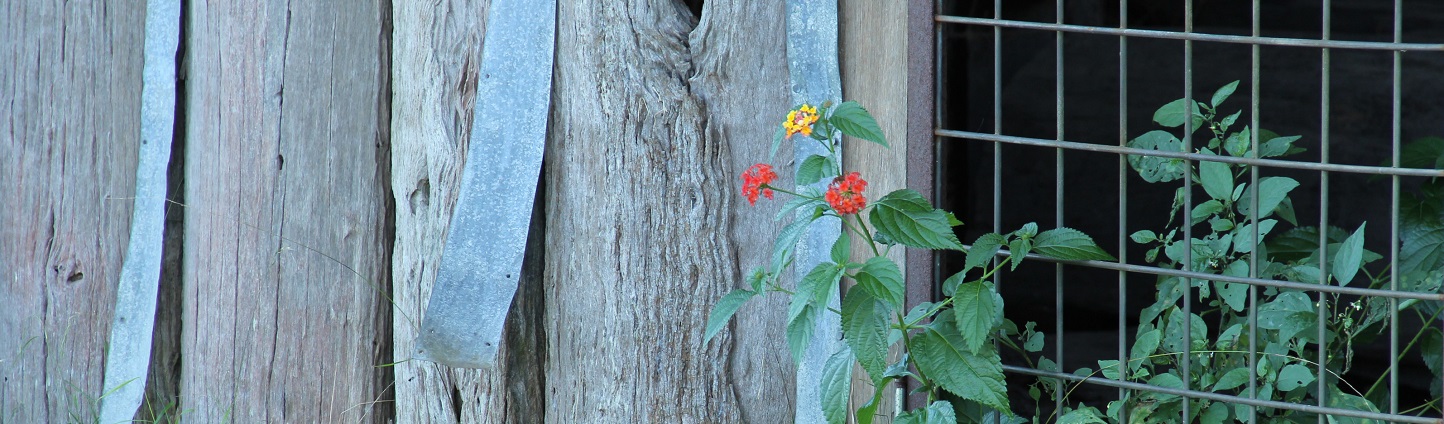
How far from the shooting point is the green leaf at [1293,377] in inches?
89.6

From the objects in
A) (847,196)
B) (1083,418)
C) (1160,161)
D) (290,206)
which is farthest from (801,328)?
(290,206)

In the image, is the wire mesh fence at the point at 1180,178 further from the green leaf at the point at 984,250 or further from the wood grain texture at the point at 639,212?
the wood grain texture at the point at 639,212

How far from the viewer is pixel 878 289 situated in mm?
2100

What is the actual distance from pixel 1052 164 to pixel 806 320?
326 centimetres

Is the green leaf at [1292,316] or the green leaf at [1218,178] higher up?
the green leaf at [1218,178]

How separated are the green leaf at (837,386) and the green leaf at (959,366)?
12 centimetres

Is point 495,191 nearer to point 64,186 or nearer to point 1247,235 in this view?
point 64,186

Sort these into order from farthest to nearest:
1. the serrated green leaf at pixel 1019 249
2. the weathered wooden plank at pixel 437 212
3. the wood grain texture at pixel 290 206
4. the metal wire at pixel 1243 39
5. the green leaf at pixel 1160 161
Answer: the wood grain texture at pixel 290 206 < the weathered wooden plank at pixel 437 212 < the green leaf at pixel 1160 161 < the serrated green leaf at pixel 1019 249 < the metal wire at pixel 1243 39

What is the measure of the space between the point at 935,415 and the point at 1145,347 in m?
0.46

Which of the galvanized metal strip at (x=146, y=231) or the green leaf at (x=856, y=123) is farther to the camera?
the galvanized metal strip at (x=146, y=231)

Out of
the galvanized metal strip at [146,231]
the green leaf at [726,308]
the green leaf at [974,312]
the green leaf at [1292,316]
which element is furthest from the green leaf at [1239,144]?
the galvanized metal strip at [146,231]

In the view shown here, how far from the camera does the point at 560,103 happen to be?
2.46m

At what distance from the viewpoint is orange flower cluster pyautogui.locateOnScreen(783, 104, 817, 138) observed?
214cm

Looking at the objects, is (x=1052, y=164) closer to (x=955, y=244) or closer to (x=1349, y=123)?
(x=1349, y=123)
